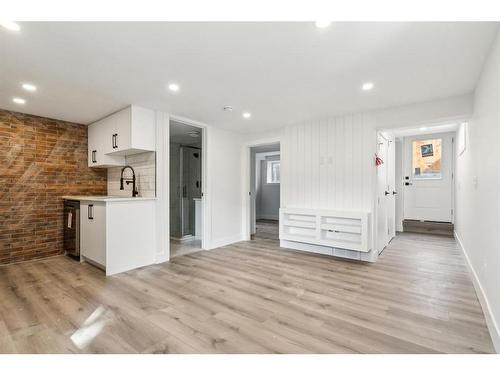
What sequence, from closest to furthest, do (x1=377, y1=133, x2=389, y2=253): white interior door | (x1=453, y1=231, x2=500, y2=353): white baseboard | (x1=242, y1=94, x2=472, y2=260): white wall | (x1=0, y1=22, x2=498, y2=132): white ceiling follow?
(x1=453, y1=231, x2=500, y2=353): white baseboard, (x1=0, y1=22, x2=498, y2=132): white ceiling, (x1=242, y1=94, x2=472, y2=260): white wall, (x1=377, y1=133, x2=389, y2=253): white interior door

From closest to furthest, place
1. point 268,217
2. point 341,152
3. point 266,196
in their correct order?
point 341,152
point 268,217
point 266,196

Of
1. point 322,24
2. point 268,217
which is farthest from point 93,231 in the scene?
point 268,217

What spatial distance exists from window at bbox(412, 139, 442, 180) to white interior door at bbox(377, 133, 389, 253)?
7.55ft

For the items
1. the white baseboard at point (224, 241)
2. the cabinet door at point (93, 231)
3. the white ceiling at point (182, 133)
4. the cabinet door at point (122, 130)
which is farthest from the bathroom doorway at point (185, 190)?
the cabinet door at point (93, 231)

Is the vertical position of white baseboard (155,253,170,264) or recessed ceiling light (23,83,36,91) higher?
recessed ceiling light (23,83,36,91)

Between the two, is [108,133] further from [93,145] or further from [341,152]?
[341,152]

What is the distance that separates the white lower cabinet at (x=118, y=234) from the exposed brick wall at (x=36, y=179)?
78 centimetres

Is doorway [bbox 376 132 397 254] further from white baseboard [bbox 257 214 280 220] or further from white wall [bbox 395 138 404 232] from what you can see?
white baseboard [bbox 257 214 280 220]

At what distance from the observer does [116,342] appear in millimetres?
1679

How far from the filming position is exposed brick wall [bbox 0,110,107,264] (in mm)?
3473

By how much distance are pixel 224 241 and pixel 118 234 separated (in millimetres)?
1947

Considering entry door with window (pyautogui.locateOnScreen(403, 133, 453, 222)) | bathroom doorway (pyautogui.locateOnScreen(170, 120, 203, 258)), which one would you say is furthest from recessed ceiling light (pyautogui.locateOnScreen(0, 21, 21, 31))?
entry door with window (pyautogui.locateOnScreen(403, 133, 453, 222))

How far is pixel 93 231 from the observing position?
3.28 metres
